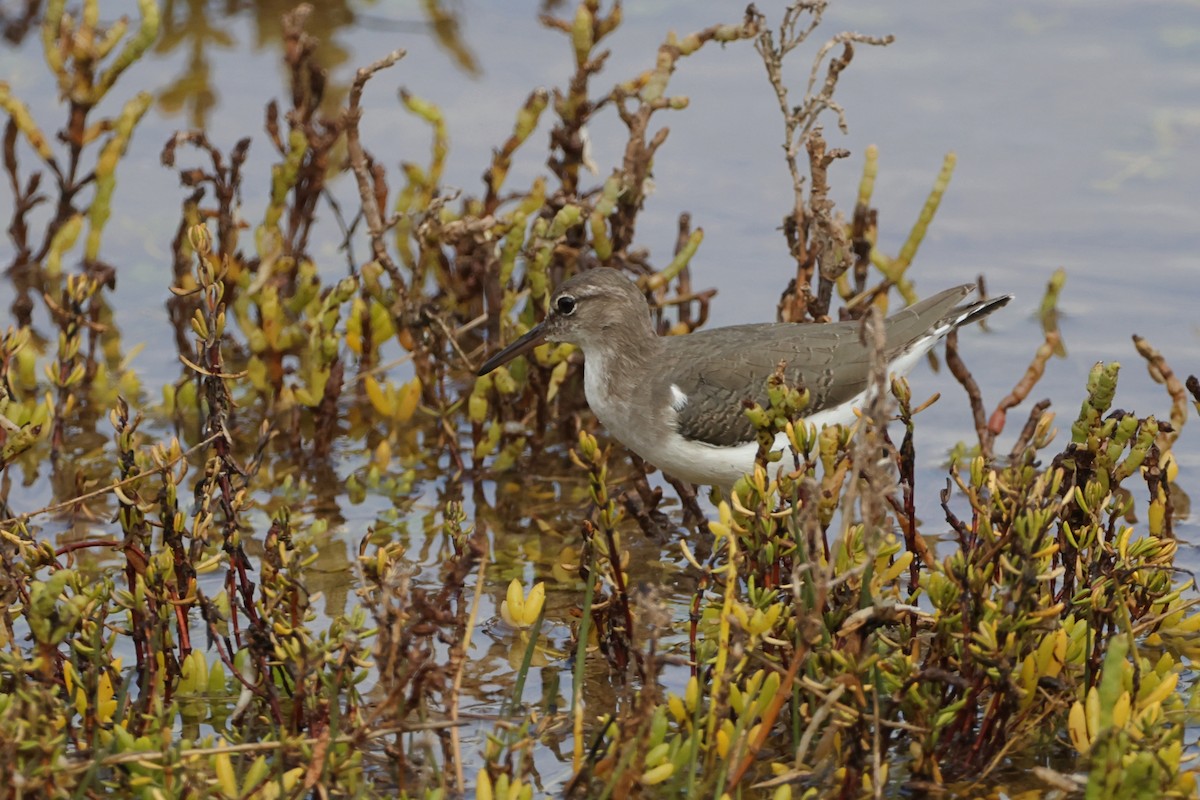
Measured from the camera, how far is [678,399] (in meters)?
5.80

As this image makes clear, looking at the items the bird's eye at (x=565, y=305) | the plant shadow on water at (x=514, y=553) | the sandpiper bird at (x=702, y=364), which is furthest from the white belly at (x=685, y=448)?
the bird's eye at (x=565, y=305)

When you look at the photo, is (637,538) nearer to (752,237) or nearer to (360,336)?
(360,336)

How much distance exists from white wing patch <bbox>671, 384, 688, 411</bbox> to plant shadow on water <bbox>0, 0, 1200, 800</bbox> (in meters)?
0.40

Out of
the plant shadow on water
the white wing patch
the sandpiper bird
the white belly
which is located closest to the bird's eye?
the sandpiper bird

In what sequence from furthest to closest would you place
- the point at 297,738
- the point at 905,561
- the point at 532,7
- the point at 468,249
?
1. the point at 532,7
2. the point at 468,249
3. the point at 905,561
4. the point at 297,738

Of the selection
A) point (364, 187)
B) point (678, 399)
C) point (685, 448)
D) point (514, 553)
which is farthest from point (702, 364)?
point (364, 187)

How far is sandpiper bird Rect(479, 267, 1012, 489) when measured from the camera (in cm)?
573

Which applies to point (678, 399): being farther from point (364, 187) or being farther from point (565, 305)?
point (364, 187)

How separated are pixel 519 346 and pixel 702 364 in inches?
28.9

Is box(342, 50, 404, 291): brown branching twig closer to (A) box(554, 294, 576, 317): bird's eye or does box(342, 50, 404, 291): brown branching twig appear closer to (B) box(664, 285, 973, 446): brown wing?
(A) box(554, 294, 576, 317): bird's eye

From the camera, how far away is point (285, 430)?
6.75 metres

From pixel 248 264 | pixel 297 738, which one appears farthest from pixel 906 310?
pixel 297 738

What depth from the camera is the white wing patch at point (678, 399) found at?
19.0ft

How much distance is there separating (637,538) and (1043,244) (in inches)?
127
